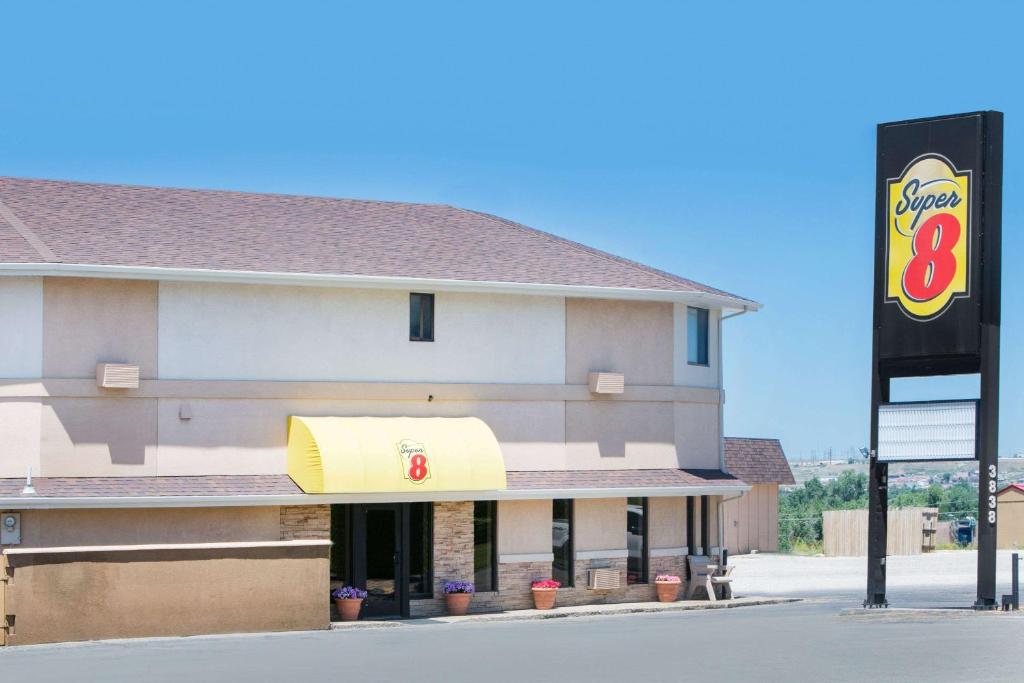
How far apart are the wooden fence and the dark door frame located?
2511cm

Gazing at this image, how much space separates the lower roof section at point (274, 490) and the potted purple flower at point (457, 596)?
1937 millimetres

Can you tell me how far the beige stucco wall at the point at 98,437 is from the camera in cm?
3111

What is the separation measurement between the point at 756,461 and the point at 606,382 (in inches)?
863

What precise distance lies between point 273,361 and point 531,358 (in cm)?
591

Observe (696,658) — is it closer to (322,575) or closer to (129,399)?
(322,575)

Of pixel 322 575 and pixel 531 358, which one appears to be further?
pixel 531 358

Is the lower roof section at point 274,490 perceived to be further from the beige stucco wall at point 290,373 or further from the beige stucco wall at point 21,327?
the beige stucco wall at point 21,327

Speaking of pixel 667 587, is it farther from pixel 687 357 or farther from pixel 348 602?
pixel 348 602

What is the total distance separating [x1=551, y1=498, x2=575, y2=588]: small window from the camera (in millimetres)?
35875

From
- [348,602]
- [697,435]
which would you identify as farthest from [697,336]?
[348,602]

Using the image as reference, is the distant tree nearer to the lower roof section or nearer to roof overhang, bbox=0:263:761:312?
the lower roof section

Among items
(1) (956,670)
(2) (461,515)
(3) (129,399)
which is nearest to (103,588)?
(3) (129,399)

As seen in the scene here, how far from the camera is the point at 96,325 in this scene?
104 ft

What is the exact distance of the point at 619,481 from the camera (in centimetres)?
3597
